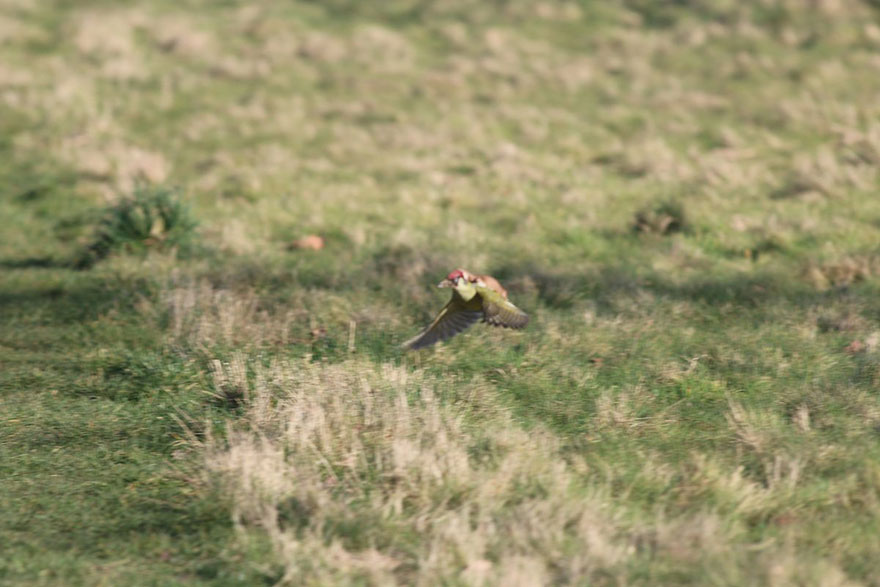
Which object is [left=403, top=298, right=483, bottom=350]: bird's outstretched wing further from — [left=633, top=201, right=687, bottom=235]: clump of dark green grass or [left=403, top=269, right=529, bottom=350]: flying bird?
[left=633, top=201, right=687, bottom=235]: clump of dark green grass

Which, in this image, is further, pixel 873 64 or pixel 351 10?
pixel 351 10

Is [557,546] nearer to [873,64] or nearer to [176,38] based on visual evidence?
[873,64]

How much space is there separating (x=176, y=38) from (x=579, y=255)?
12.9m

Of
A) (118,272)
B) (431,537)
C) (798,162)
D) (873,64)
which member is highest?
(873,64)

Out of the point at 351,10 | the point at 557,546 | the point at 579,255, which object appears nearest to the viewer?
the point at 557,546

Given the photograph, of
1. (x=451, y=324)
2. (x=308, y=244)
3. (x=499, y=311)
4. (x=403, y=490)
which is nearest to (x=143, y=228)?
(x=308, y=244)

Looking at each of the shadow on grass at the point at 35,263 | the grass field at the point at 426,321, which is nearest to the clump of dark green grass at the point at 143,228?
the grass field at the point at 426,321

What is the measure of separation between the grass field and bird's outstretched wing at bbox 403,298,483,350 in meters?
0.25

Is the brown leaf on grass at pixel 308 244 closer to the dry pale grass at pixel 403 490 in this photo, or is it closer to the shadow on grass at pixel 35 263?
the shadow on grass at pixel 35 263

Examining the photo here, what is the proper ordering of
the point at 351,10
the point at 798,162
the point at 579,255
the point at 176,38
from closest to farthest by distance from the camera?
the point at 579,255 → the point at 798,162 → the point at 176,38 → the point at 351,10

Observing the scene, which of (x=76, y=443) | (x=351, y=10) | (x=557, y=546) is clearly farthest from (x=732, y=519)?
(x=351, y=10)

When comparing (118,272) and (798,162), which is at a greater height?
(798,162)

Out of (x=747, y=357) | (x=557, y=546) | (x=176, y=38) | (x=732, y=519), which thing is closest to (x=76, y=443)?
(x=557, y=546)

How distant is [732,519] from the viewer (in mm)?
4785
